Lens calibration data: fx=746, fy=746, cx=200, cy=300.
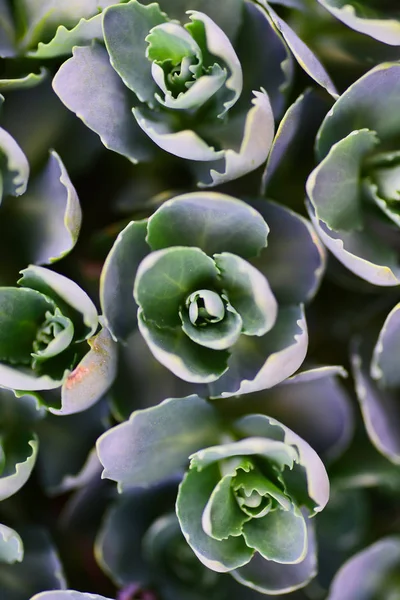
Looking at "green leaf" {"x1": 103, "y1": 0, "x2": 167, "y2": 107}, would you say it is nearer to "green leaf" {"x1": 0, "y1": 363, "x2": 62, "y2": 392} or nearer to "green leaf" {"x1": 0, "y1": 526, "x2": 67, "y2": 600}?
"green leaf" {"x1": 0, "y1": 363, "x2": 62, "y2": 392}

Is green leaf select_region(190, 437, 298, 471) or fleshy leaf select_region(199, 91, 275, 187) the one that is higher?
fleshy leaf select_region(199, 91, 275, 187)

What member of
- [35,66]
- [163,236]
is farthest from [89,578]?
[35,66]

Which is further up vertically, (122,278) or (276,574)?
(122,278)

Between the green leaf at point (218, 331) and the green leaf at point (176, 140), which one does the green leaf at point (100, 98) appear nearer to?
the green leaf at point (176, 140)

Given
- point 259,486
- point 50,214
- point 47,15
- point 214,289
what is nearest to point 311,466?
point 259,486

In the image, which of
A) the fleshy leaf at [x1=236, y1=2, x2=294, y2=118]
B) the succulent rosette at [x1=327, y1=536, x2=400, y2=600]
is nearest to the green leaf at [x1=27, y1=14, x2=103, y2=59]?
the fleshy leaf at [x1=236, y1=2, x2=294, y2=118]

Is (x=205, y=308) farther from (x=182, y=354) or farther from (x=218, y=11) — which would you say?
(x=218, y=11)
